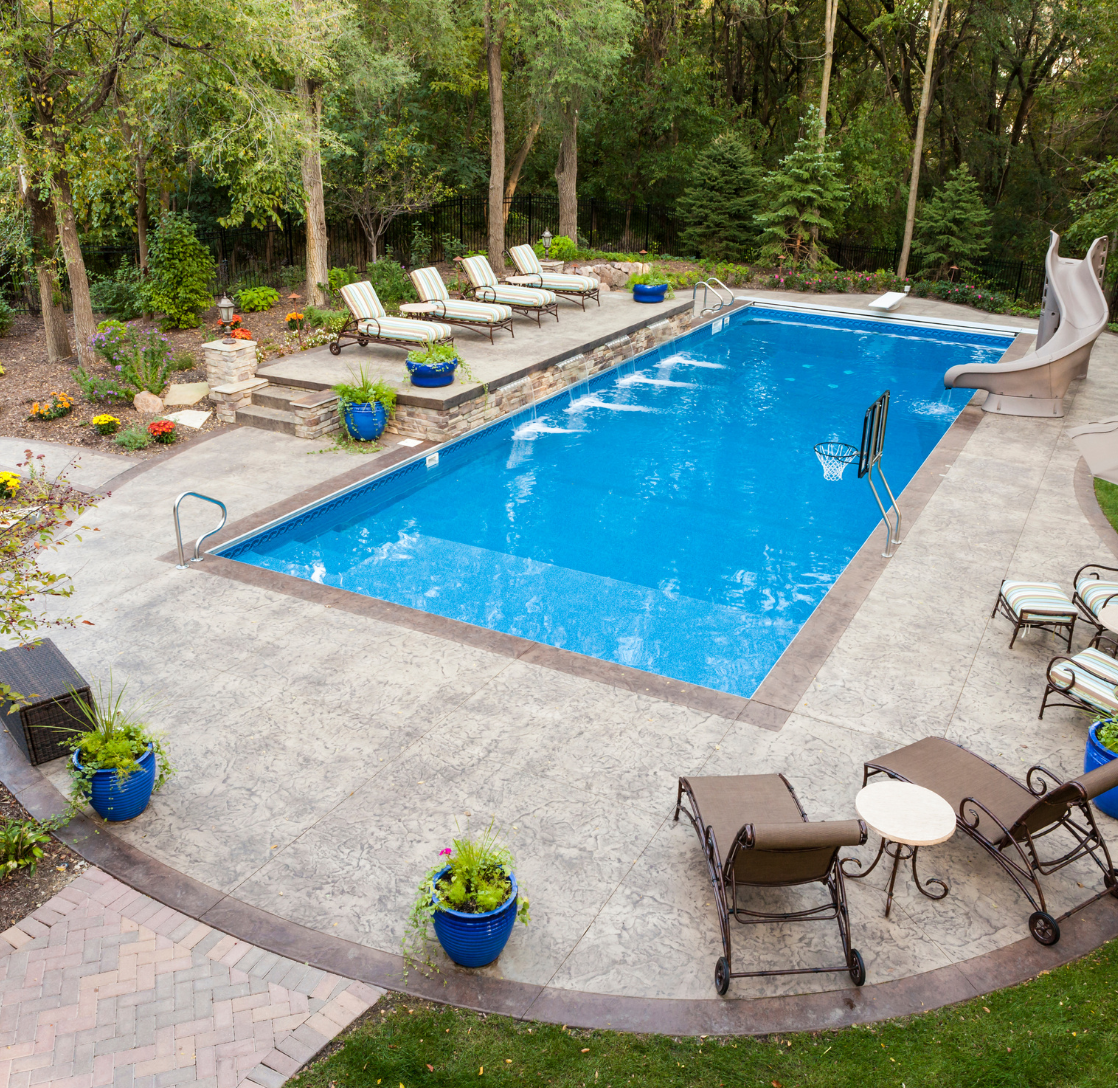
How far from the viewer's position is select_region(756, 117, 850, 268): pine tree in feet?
71.8

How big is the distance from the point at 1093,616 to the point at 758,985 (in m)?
4.26

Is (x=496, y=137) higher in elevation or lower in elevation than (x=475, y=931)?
higher

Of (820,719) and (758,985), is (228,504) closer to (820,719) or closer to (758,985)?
(820,719)

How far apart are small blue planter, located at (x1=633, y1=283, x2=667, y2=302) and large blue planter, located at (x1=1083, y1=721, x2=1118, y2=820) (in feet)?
46.9

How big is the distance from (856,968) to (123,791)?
3.89 meters

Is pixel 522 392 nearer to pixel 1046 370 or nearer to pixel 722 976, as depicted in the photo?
pixel 1046 370

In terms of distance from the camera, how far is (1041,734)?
5996 mm

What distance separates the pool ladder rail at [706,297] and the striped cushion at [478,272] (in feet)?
14.9

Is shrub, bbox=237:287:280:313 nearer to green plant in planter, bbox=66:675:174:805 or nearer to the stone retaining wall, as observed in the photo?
the stone retaining wall

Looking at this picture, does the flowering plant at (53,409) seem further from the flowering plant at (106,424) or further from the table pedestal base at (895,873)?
the table pedestal base at (895,873)

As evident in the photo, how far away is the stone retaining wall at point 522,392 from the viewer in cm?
1142

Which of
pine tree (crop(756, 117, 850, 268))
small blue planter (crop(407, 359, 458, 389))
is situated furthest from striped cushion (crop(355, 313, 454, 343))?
pine tree (crop(756, 117, 850, 268))

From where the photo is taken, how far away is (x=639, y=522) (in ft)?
32.6

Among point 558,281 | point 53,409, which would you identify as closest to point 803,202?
point 558,281
